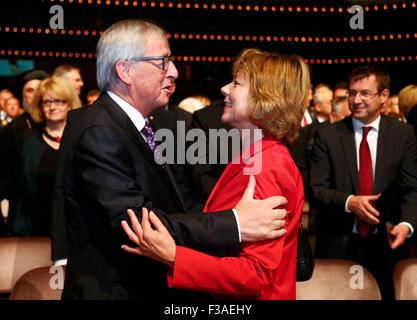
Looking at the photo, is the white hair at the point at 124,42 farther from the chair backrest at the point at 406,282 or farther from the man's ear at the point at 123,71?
the chair backrest at the point at 406,282

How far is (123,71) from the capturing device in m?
2.13

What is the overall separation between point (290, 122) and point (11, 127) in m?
2.70

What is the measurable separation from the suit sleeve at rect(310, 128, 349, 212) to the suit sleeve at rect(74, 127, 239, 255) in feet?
5.96

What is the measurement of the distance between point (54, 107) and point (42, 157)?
306mm

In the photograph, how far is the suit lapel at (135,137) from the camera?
6.72 ft

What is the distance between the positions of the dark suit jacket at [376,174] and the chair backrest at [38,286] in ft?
5.25

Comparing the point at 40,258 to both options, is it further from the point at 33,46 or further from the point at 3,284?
the point at 33,46

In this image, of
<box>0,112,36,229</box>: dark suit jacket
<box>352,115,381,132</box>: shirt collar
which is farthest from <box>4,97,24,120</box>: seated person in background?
<box>352,115,381,132</box>: shirt collar

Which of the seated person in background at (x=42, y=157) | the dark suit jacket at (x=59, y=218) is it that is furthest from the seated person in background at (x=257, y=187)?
the seated person in background at (x=42, y=157)

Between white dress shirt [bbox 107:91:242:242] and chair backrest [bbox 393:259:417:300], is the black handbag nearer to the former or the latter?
white dress shirt [bbox 107:91:242:242]

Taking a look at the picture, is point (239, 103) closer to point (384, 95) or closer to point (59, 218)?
point (59, 218)

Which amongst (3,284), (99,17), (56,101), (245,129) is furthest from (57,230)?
(99,17)

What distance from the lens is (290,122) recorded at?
2.11 metres

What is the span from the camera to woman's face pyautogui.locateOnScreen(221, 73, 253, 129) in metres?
2.13
